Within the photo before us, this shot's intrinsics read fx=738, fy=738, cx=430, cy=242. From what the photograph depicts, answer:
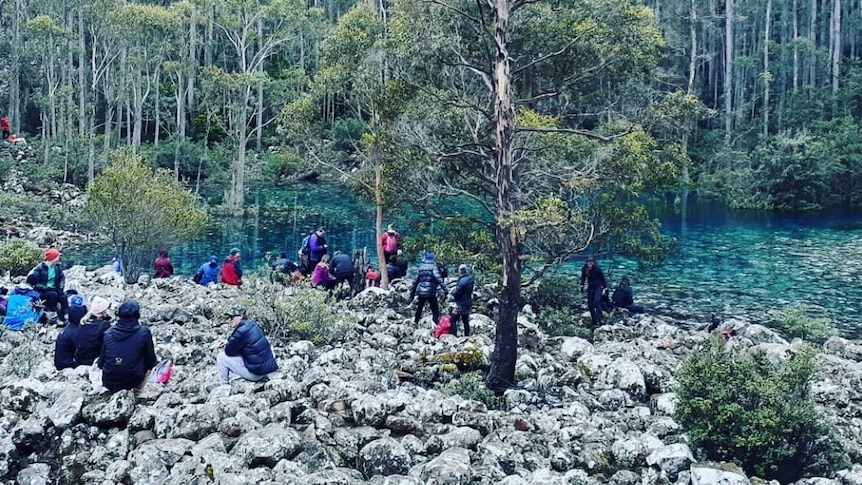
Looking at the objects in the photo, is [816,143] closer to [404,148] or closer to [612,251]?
[612,251]

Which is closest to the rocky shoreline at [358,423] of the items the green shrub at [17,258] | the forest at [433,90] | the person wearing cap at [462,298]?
the person wearing cap at [462,298]

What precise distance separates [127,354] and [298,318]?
4.30 metres

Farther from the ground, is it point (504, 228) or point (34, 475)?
point (504, 228)

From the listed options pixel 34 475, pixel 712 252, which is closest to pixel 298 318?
pixel 34 475

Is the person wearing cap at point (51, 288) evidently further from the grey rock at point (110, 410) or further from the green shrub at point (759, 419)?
the green shrub at point (759, 419)

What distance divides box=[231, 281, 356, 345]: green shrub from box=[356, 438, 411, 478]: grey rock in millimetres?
5091

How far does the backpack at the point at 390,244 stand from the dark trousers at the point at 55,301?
7.75m

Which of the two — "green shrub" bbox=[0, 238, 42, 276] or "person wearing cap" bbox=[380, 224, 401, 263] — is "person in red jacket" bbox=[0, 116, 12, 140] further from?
"person wearing cap" bbox=[380, 224, 401, 263]

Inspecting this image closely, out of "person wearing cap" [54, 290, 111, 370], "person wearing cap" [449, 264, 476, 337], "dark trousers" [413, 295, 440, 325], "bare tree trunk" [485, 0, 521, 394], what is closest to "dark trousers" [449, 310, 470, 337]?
"person wearing cap" [449, 264, 476, 337]

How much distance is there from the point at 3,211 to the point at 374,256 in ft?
58.6

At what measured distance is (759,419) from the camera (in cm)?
756

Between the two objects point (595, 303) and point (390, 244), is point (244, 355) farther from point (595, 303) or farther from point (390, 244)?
point (390, 244)

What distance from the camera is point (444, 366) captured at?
1114 centimetres

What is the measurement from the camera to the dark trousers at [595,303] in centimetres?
1716
